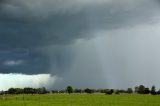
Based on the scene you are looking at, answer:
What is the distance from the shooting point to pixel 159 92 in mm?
198500

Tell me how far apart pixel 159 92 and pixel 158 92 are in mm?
638

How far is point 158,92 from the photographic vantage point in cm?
19875
